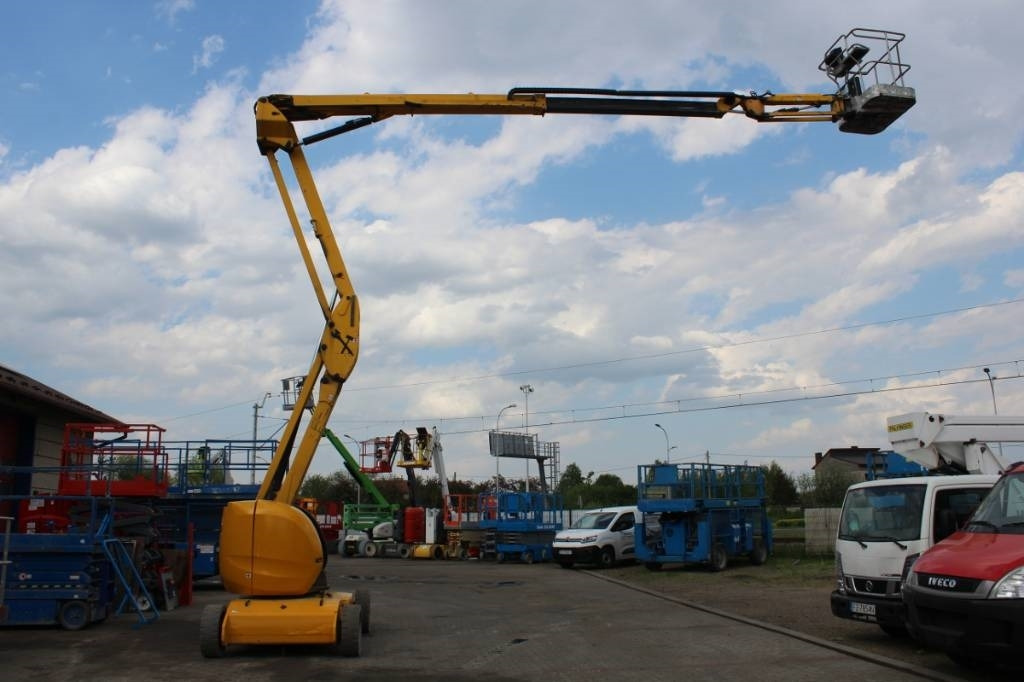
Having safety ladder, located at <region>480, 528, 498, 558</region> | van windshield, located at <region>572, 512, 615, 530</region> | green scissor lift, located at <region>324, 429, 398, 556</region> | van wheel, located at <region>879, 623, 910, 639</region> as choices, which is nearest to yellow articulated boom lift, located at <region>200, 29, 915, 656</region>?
van wheel, located at <region>879, 623, 910, 639</region>

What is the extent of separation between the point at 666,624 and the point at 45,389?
15623 mm

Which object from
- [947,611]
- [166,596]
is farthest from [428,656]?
[166,596]

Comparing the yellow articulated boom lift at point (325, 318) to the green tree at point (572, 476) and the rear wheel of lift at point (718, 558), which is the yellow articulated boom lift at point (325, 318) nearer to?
the rear wheel of lift at point (718, 558)

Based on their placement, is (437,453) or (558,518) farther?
(437,453)

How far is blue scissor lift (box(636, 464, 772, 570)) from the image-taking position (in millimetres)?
22219

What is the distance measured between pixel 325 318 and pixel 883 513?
24.9 feet

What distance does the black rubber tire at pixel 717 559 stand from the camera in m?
22.3

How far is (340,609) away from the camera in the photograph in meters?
10.2

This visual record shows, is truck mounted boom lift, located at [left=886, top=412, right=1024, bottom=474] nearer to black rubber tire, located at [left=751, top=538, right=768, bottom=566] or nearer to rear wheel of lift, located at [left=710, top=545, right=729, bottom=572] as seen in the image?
rear wheel of lift, located at [left=710, top=545, right=729, bottom=572]

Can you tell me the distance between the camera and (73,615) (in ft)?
41.9

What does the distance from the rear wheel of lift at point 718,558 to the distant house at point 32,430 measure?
16177 mm

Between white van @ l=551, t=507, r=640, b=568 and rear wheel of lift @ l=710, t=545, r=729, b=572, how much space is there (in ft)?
9.61

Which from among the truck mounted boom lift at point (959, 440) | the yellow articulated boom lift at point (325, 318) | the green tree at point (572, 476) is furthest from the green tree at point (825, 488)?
the yellow articulated boom lift at point (325, 318)

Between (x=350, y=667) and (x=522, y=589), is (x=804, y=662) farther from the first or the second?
(x=522, y=589)
